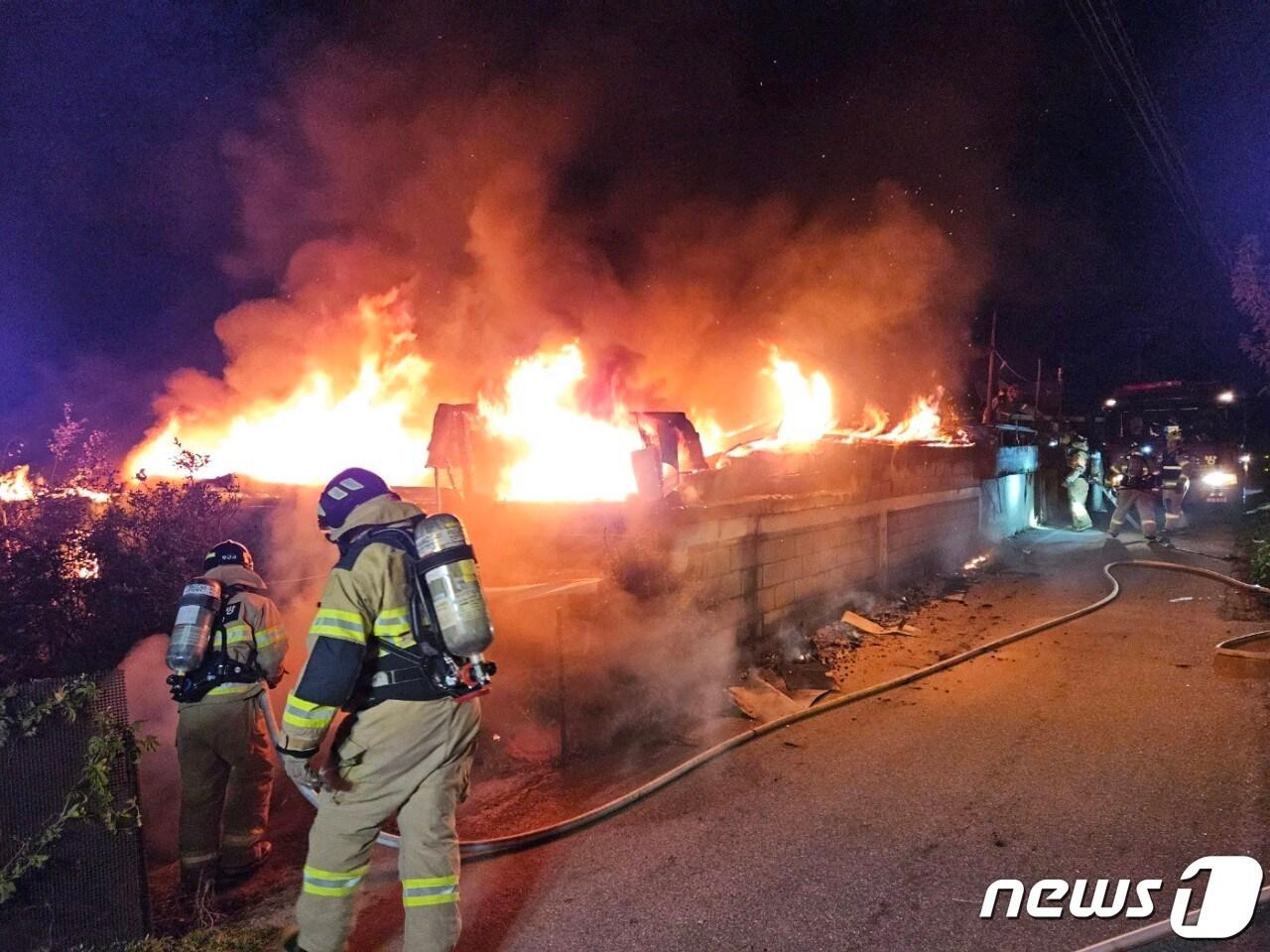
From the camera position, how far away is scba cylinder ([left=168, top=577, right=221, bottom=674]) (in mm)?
3582

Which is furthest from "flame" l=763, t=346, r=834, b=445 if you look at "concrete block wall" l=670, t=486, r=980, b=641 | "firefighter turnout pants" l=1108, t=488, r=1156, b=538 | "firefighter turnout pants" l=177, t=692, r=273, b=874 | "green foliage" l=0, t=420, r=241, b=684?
"firefighter turnout pants" l=177, t=692, r=273, b=874

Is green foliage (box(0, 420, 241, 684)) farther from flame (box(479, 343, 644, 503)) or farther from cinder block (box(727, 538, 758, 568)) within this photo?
cinder block (box(727, 538, 758, 568))

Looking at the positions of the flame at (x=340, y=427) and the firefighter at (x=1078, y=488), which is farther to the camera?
the firefighter at (x=1078, y=488)

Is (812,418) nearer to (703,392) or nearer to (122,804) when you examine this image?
(703,392)

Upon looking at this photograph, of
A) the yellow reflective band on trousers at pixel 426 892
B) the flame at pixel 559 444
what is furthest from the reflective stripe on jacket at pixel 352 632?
the flame at pixel 559 444

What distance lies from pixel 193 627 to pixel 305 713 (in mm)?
1468

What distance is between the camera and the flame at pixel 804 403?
13.5m

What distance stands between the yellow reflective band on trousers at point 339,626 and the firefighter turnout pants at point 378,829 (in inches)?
12.6

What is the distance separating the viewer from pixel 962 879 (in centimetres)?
336

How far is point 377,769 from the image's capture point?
2664 mm

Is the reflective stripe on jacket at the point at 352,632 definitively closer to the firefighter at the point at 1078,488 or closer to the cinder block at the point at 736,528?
the cinder block at the point at 736,528

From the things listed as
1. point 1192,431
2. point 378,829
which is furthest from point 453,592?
point 1192,431

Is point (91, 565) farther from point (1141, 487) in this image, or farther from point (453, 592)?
point (1141, 487)

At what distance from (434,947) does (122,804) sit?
1.43 meters
